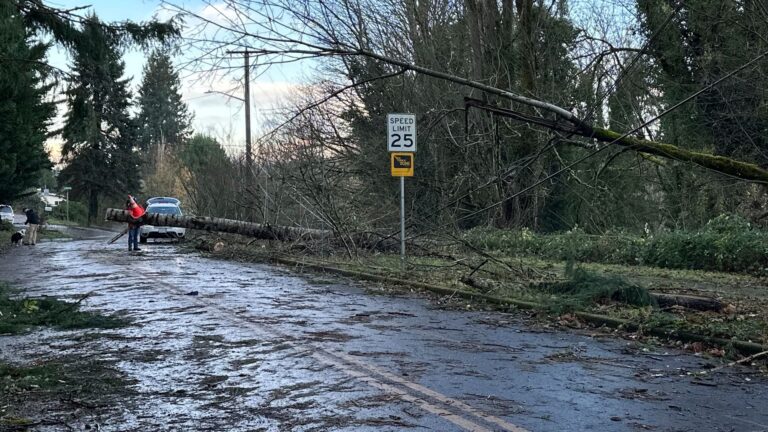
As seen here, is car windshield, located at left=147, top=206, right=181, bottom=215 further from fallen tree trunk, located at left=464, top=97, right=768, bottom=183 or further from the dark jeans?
fallen tree trunk, located at left=464, top=97, right=768, bottom=183

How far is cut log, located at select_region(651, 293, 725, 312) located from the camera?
1016 cm

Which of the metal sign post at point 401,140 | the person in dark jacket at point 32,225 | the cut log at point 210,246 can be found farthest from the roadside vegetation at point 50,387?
the person in dark jacket at point 32,225

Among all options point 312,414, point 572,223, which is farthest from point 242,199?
point 312,414

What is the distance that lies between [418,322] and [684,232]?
11170mm

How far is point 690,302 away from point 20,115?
31112 millimetres

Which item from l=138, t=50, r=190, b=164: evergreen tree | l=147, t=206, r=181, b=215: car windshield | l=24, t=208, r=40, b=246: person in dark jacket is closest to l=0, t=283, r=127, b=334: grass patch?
l=147, t=206, r=181, b=215: car windshield

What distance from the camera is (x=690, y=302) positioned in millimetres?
10344

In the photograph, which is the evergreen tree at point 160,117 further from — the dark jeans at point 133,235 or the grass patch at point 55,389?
the grass patch at point 55,389

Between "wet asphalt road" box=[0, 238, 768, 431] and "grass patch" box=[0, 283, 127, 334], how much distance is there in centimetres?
50

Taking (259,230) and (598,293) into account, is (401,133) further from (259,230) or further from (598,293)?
(259,230)

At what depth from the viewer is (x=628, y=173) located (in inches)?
997

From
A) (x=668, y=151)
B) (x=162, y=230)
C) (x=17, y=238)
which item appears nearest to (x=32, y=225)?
(x=17, y=238)

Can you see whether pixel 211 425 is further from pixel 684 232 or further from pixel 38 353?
pixel 684 232

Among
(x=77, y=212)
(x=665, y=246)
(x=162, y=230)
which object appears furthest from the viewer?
(x=77, y=212)
